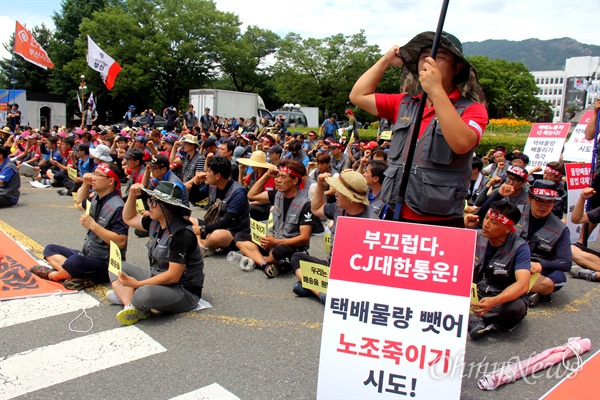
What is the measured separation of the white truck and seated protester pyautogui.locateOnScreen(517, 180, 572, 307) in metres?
23.0

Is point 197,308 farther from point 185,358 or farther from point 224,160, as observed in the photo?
point 224,160

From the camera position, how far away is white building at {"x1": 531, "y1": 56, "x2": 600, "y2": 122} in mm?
22945

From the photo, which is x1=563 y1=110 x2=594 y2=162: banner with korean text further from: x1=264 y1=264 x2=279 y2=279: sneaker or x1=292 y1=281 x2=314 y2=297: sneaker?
x1=292 y1=281 x2=314 y2=297: sneaker

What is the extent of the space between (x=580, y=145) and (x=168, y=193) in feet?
28.8

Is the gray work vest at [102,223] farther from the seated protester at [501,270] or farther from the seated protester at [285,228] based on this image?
the seated protester at [501,270]

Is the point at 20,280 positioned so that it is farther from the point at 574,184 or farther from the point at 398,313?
the point at 574,184

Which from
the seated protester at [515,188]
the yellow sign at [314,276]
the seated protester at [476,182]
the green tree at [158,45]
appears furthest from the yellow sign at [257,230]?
the green tree at [158,45]

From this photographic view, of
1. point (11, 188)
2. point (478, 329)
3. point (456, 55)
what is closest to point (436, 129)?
point (456, 55)

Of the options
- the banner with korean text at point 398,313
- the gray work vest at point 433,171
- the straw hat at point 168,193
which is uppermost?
the gray work vest at point 433,171

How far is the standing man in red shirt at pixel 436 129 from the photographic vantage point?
2.34 meters

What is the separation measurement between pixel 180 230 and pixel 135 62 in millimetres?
41370

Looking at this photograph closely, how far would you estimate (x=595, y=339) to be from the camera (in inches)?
166

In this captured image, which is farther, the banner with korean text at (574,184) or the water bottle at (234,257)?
the banner with korean text at (574,184)

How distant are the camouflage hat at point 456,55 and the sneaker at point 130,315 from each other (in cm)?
295
